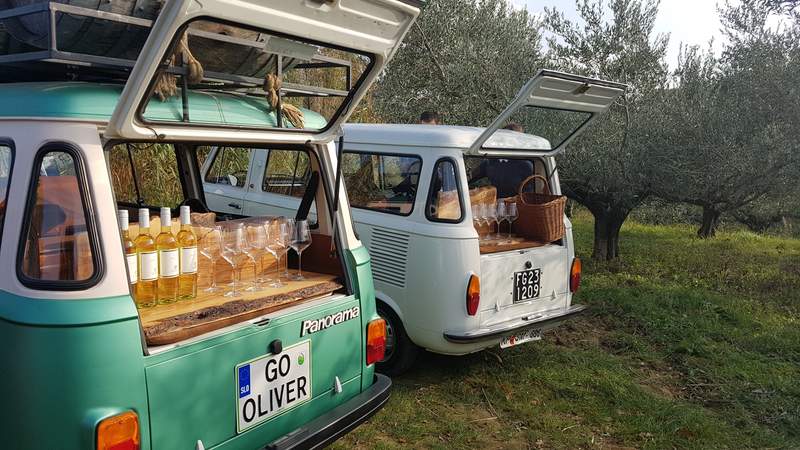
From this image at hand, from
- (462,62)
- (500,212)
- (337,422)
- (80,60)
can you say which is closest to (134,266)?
(80,60)

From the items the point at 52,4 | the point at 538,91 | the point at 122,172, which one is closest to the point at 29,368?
the point at 52,4

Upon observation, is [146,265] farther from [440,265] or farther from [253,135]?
[440,265]

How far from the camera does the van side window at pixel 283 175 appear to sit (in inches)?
207

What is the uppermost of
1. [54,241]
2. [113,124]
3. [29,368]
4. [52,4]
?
[52,4]

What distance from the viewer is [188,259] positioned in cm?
282

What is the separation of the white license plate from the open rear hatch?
178 centimetres

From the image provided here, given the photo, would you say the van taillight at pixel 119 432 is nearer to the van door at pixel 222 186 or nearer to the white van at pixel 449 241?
the white van at pixel 449 241

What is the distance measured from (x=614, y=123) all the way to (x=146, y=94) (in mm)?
7213

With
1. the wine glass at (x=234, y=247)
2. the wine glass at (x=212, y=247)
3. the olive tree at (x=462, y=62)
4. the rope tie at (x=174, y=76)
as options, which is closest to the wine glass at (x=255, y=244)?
the wine glass at (x=234, y=247)

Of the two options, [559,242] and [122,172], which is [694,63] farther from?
[122,172]

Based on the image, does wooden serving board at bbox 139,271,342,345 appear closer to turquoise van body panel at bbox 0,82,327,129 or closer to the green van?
the green van

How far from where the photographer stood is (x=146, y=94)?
214 cm

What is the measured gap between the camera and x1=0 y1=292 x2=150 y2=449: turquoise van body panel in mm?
2082

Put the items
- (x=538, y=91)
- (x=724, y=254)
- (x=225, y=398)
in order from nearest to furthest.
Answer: (x=225, y=398) → (x=538, y=91) → (x=724, y=254)
